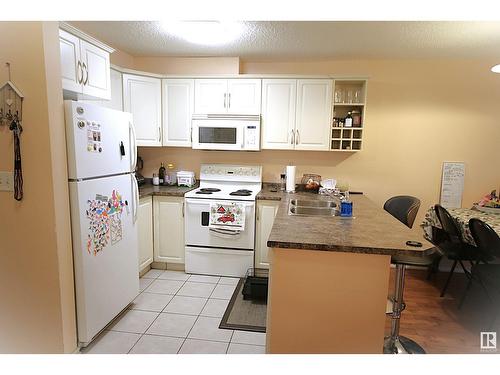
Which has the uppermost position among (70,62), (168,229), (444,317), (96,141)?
(70,62)

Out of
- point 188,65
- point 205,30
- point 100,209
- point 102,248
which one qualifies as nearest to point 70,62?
point 100,209

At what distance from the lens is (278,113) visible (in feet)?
10.8

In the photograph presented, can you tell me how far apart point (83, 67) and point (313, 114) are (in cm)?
222

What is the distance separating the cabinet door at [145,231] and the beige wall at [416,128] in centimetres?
156

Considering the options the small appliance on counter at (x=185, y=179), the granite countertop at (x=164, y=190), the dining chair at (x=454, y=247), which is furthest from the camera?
the small appliance on counter at (x=185, y=179)

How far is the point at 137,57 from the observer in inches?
140

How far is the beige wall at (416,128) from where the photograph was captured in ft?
10.7

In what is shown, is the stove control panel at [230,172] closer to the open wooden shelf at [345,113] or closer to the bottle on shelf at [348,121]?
the open wooden shelf at [345,113]

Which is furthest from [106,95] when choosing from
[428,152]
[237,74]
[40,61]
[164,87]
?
[428,152]

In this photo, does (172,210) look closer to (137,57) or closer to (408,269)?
(137,57)

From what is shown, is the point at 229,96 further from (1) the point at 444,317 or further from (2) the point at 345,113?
(1) the point at 444,317

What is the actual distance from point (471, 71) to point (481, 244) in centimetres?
207

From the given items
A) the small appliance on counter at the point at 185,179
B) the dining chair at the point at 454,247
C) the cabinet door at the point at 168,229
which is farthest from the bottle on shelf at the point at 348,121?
the cabinet door at the point at 168,229

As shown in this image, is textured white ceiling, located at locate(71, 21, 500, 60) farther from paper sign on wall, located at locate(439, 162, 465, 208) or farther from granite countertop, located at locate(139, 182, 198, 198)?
granite countertop, located at locate(139, 182, 198, 198)
